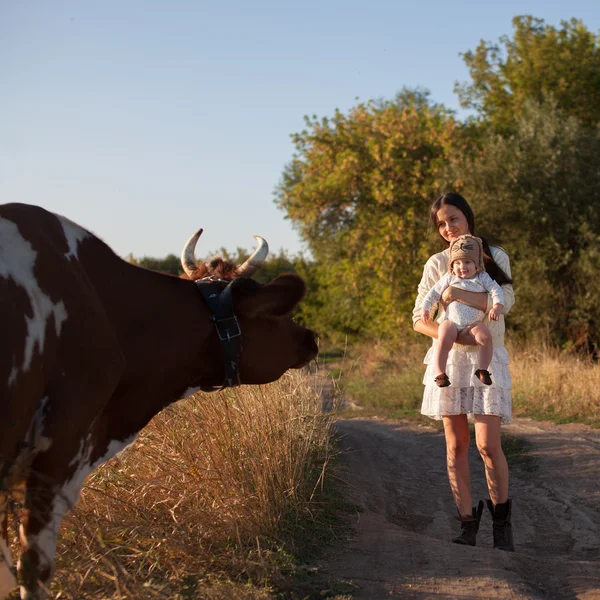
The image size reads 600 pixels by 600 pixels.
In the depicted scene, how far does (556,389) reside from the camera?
11.4m

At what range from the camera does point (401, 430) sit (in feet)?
33.5

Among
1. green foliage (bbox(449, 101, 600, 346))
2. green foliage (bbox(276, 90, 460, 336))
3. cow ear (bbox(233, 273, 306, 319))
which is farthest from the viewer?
green foliage (bbox(276, 90, 460, 336))

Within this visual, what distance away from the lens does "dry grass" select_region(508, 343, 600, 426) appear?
Answer: 415 inches

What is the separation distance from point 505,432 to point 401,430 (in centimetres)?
138

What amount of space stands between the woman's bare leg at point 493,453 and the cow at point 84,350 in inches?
61.9

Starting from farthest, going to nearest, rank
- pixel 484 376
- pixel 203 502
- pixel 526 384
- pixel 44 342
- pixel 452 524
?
pixel 526 384 → pixel 452 524 → pixel 203 502 → pixel 484 376 → pixel 44 342

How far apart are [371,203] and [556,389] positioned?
7.83m

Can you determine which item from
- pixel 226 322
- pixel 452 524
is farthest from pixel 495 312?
pixel 452 524

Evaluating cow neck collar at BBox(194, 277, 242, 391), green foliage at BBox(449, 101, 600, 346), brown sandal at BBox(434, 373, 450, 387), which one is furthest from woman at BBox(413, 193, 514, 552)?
green foliage at BBox(449, 101, 600, 346)

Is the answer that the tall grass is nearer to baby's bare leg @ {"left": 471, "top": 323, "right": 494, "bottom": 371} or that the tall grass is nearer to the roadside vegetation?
the roadside vegetation

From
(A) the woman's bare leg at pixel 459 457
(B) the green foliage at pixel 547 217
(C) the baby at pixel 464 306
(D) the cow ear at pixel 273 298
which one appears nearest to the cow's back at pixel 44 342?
(D) the cow ear at pixel 273 298

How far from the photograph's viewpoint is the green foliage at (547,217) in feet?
48.1

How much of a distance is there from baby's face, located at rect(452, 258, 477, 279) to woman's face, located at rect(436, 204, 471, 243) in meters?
0.31

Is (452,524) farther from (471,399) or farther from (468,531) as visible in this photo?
(471,399)
